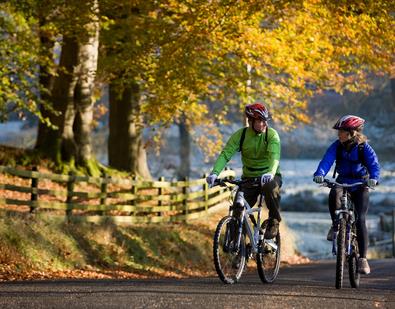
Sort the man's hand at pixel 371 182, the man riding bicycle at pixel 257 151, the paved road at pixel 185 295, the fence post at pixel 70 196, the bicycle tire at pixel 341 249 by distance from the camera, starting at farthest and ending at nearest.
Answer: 1. the fence post at pixel 70 196
2. the man riding bicycle at pixel 257 151
3. the man's hand at pixel 371 182
4. the bicycle tire at pixel 341 249
5. the paved road at pixel 185 295

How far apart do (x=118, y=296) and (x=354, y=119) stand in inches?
138

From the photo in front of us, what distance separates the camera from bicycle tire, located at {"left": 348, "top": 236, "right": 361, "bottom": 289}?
10.9 m

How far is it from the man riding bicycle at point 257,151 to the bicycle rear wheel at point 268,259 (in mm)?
562

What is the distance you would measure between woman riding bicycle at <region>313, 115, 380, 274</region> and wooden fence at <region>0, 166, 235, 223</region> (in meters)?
6.80

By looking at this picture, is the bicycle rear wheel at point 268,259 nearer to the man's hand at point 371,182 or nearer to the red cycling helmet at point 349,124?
the man's hand at point 371,182

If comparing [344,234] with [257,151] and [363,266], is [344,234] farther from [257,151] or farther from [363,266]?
[257,151]

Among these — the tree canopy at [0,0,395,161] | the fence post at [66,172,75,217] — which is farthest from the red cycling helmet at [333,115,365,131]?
the tree canopy at [0,0,395,161]

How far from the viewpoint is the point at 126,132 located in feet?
81.5

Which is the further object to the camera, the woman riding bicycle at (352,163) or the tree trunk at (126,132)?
the tree trunk at (126,132)

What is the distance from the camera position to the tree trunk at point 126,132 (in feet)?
80.8

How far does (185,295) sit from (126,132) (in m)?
15.7

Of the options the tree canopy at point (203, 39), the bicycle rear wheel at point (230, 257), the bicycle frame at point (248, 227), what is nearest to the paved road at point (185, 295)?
the bicycle rear wheel at point (230, 257)

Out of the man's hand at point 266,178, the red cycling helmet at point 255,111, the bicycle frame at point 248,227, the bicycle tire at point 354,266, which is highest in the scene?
the red cycling helmet at point 255,111

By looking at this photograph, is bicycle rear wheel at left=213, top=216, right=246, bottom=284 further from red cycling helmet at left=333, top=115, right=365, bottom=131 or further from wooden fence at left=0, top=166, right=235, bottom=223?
wooden fence at left=0, top=166, right=235, bottom=223
